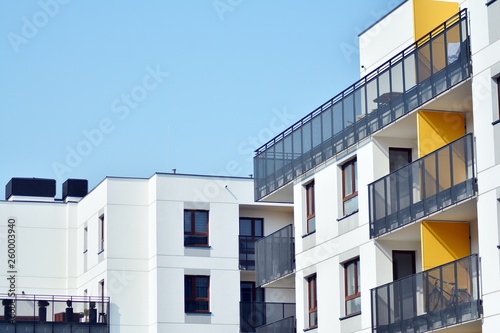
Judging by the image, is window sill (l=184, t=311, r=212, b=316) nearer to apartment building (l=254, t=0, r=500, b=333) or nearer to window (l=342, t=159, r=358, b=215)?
apartment building (l=254, t=0, r=500, b=333)

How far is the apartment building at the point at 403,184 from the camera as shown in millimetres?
27438

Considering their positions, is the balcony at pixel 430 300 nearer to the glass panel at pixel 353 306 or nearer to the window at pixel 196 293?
the glass panel at pixel 353 306

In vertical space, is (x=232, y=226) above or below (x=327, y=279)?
above

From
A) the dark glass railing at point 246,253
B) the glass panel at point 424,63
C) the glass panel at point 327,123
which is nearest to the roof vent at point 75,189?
the dark glass railing at point 246,253

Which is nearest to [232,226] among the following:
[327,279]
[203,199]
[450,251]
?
[203,199]

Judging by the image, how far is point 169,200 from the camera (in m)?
50.2

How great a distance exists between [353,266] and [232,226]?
16647mm

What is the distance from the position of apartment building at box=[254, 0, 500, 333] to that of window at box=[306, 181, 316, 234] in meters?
0.07

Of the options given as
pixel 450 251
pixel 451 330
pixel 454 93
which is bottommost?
pixel 451 330

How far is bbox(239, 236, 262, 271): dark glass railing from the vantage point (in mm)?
50469

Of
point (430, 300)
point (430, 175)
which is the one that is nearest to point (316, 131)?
point (430, 175)

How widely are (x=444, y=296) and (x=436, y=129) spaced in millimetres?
4314

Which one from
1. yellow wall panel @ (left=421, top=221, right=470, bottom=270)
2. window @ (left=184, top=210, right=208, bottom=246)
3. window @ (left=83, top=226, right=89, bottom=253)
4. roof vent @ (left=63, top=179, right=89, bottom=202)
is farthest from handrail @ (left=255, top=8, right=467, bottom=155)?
roof vent @ (left=63, top=179, right=89, bottom=202)

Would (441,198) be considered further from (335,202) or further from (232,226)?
(232,226)
